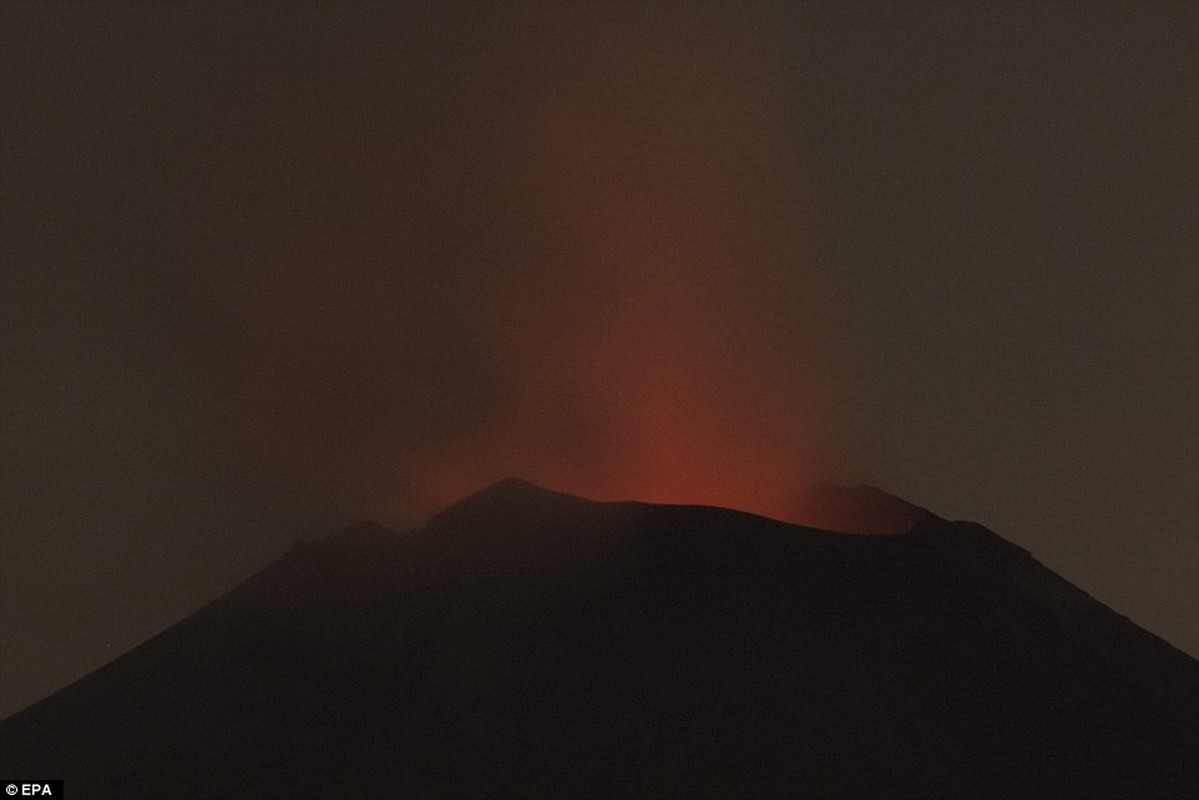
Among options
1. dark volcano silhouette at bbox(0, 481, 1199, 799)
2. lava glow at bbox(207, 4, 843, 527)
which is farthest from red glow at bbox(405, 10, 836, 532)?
dark volcano silhouette at bbox(0, 481, 1199, 799)

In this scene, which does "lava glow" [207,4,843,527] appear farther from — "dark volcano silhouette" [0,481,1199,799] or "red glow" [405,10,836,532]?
"dark volcano silhouette" [0,481,1199,799]

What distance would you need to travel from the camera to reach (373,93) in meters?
30.1

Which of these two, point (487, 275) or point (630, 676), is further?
point (487, 275)

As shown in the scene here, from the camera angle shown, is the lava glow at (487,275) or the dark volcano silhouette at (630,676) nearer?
the dark volcano silhouette at (630,676)

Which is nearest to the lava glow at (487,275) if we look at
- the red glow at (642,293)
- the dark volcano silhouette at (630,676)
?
the red glow at (642,293)

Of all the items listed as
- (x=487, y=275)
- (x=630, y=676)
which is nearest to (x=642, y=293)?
(x=487, y=275)

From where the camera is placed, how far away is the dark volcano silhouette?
1295cm

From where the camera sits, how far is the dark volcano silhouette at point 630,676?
12.9 m

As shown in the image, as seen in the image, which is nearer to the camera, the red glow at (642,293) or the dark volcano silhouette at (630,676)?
the dark volcano silhouette at (630,676)

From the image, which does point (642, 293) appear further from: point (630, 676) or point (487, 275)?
point (630, 676)

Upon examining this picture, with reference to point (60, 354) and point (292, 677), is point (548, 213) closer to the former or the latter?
point (60, 354)

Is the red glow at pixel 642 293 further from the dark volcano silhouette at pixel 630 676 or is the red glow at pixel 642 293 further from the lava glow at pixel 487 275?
the dark volcano silhouette at pixel 630 676

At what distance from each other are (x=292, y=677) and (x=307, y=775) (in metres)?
1.86

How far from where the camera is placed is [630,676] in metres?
14.1
